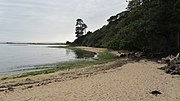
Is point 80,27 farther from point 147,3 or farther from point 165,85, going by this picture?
point 165,85

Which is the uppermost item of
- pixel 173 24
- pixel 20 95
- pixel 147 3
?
pixel 147 3

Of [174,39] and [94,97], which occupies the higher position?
[174,39]

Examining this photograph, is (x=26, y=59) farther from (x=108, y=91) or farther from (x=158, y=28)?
(x=108, y=91)

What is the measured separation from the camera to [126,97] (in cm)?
1366

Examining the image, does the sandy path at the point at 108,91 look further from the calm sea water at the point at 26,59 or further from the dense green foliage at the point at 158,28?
the dense green foliage at the point at 158,28

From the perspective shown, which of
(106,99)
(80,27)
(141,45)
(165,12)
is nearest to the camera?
(106,99)

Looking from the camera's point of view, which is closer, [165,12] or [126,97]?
[126,97]

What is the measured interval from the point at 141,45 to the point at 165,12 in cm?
728

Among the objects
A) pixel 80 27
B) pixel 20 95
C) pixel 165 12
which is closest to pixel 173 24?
pixel 165 12

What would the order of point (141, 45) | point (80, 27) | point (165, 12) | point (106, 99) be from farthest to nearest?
point (80, 27) → point (141, 45) → point (165, 12) → point (106, 99)

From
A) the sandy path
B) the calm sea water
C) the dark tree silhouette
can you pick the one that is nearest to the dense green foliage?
the calm sea water

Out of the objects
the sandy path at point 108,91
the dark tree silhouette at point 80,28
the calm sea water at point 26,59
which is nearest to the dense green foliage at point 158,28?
the calm sea water at point 26,59

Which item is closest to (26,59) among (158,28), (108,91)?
(158,28)

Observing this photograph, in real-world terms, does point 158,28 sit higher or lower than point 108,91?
higher
